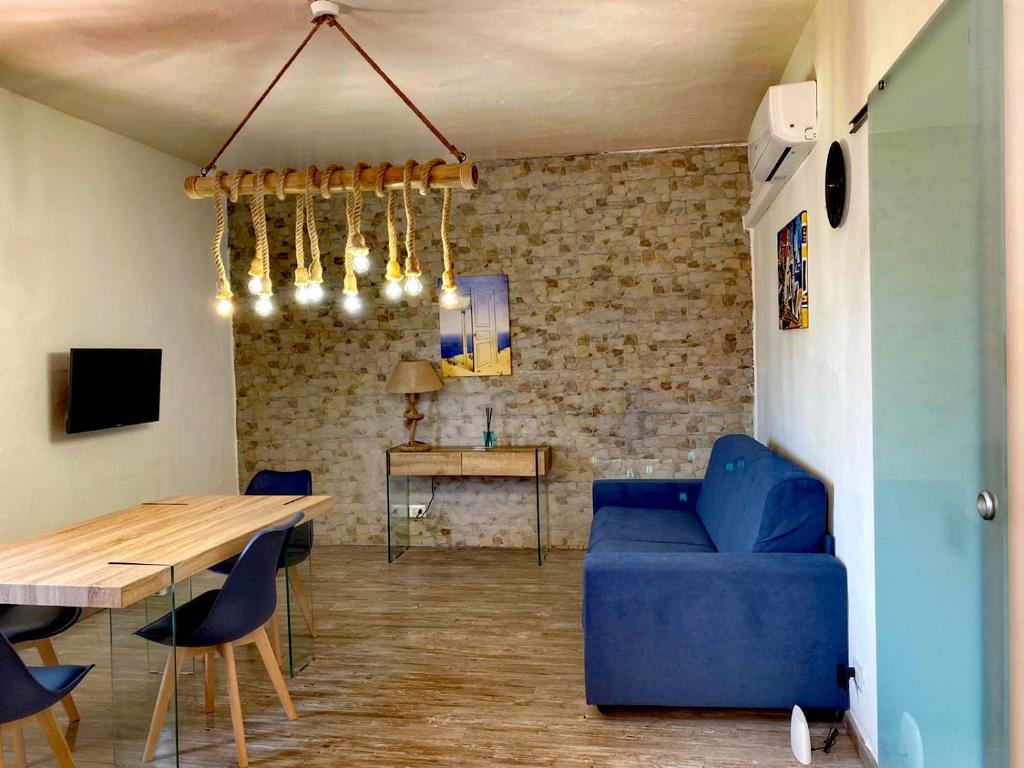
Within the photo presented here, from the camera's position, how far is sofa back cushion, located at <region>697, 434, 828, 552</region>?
116 inches

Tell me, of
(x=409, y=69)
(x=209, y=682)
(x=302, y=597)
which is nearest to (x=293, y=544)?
(x=302, y=597)

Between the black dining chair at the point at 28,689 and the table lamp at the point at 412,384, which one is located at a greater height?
the table lamp at the point at 412,384

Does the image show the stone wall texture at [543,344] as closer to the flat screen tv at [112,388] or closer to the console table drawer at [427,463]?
the console table drawer at [427,463]

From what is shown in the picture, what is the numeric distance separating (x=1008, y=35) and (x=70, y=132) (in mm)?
4673

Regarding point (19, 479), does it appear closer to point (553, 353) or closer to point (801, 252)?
point (553, 353)

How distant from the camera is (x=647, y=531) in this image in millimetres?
3941

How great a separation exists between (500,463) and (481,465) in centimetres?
14

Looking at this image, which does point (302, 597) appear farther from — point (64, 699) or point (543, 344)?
point (543, 344)

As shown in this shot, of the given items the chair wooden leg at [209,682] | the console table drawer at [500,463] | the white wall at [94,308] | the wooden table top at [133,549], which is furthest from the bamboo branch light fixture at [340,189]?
the console table drawer at [500,463]

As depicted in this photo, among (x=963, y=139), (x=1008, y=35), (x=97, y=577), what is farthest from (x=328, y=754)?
(x=1008, y=35)

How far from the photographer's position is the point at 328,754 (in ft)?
8.85

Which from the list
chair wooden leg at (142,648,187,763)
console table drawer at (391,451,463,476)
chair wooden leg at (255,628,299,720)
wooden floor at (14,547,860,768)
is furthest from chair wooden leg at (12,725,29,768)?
console table drawer at (391,451,463,476)

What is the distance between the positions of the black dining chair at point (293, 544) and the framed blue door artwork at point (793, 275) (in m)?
2.57

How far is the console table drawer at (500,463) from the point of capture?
5254mm
